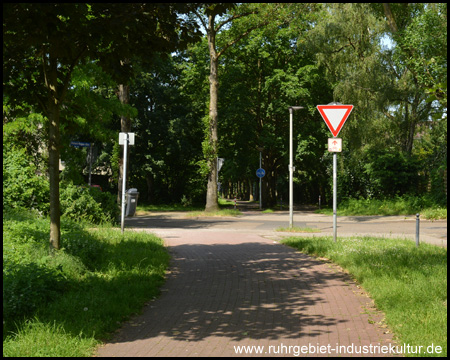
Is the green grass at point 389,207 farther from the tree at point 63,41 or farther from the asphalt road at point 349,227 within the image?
the tree at point 63,41

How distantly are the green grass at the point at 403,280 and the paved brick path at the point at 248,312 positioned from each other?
223mm

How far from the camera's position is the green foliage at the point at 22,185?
47.2ft

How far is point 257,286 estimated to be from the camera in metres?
7.82

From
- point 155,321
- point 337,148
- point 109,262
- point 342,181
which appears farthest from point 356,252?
point 342,181

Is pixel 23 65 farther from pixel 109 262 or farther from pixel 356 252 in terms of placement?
pixel 356 252

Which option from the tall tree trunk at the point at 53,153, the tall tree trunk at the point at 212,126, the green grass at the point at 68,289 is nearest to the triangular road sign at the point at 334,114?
the green grass at the point at 68,289

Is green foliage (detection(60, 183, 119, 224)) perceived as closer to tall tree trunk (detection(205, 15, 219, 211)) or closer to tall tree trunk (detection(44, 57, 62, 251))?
tall tree trunk (detection(44, 57, 62, 251))

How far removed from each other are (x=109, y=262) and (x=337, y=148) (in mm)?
5991

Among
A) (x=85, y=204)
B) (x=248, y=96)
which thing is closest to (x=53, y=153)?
(x=85, y=204)

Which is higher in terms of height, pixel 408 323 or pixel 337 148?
pixel 337 148

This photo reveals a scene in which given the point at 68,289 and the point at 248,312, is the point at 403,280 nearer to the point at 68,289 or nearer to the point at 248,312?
the point at 248,312

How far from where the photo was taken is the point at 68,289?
270 inches

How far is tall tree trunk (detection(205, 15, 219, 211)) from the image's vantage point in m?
28.9

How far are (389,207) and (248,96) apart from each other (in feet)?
40.7
